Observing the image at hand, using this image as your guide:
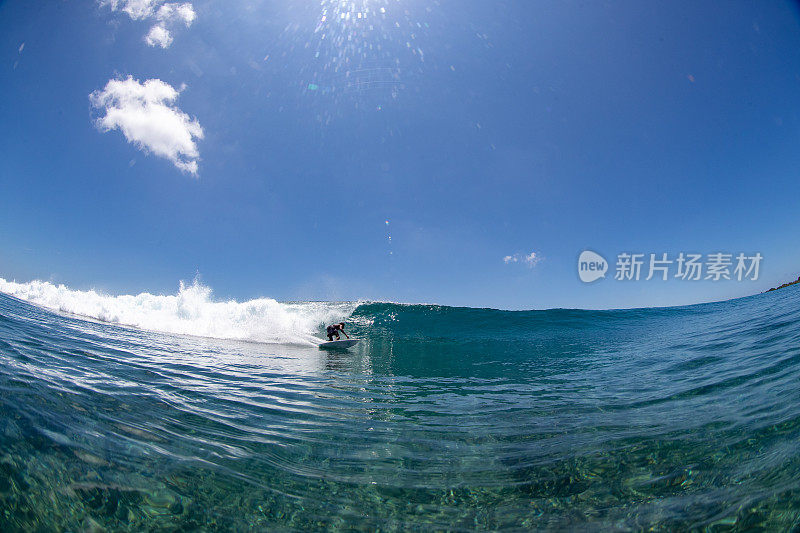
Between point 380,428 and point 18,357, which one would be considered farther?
point 18,357

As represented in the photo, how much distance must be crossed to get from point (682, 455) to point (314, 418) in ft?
14.6

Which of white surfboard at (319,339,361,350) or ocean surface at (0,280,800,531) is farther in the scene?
white surfboard at (319,339,361,350)

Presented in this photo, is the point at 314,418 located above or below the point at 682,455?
below

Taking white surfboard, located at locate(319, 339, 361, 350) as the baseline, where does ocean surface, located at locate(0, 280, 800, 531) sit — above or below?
above

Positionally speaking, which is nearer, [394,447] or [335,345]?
[394,447]

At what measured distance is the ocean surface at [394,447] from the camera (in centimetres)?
248

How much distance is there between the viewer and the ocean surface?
97.7 inches

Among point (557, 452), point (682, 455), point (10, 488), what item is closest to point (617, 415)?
point (682, 455)

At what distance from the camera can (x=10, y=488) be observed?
2338mm

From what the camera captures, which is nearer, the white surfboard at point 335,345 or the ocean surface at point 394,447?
the ocean surface at point 394,447

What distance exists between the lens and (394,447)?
12.5 feet

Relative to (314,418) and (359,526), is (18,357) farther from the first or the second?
(359,526)

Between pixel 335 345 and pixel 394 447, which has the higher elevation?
pixel 394 447

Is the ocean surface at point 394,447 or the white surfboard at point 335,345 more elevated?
the ocean surface at point 394,447
